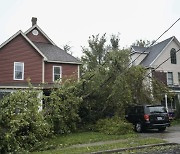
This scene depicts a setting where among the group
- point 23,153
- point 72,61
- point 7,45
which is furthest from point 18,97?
point 72,61

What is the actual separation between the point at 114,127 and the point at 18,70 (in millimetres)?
11388

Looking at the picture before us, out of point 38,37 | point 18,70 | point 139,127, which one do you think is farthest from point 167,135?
point 38,37

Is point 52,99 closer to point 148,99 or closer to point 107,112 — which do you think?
point 107,112

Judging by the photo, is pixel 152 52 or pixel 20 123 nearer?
pixel 20 123

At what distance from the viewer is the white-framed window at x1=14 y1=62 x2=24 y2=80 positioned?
22703 millimetres

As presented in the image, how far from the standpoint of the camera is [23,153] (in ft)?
33.0

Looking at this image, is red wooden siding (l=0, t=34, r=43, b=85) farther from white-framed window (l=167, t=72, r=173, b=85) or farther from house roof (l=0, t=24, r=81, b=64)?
white-framed window (l=167, t=72, r=173, b=85)

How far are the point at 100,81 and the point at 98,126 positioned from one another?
9.64ft

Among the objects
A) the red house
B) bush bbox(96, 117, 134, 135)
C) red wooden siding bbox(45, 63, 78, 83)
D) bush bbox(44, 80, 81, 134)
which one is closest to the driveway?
bush bbox(96, 117, 134, 135)

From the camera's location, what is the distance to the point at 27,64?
23109 mm

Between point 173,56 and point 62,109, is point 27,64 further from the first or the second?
point 173,56

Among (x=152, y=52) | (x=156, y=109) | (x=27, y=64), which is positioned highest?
(x=152, y=52)

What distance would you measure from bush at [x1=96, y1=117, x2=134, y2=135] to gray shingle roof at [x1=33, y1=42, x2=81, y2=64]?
9869mm

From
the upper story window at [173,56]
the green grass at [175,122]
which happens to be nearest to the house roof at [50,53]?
the green grass at [175,122]
